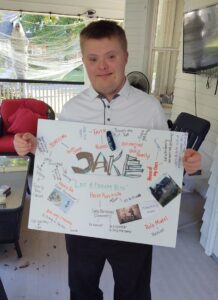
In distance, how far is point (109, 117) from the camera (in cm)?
102

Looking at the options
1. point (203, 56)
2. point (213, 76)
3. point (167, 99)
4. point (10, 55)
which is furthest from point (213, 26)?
point (10, 55)

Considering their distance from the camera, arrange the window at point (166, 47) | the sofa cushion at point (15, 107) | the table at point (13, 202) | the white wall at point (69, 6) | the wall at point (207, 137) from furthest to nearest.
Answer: the white wall at point (69, 6), the window at point (166, 47), the sofa cushion at point (15, 107), the wall at point (207, 137), the table at point (13, 202)

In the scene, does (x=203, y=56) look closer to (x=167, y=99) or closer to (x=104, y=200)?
(x=167, y=99)

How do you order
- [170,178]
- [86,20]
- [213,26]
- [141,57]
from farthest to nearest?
1. [86,20]
2. [141,57]
3. [213,26]
4. [170,178]

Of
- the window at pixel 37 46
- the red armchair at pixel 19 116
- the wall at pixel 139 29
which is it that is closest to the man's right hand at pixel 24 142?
the red armchair at pixel 19 116

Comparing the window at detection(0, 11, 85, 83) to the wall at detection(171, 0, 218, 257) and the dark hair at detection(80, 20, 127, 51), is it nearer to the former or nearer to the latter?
the wall at detection(171, 0, 218, 257)

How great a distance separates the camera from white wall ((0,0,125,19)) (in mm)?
4777

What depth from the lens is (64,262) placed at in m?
1.86

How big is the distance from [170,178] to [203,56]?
195cm

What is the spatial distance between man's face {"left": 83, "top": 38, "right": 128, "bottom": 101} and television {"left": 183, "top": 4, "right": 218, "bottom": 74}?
5.64 ft

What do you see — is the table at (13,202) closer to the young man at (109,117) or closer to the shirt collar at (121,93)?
the young man at (109,117)

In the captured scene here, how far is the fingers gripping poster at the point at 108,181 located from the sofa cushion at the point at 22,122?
2400 mm

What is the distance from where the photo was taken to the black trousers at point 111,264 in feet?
3.57

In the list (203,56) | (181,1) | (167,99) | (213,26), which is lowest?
(167,99)
